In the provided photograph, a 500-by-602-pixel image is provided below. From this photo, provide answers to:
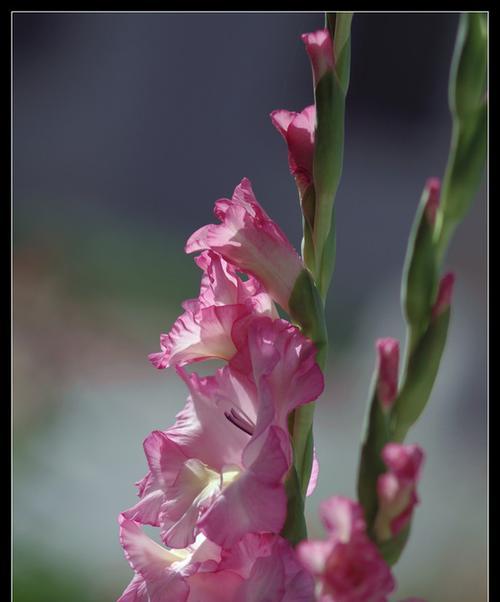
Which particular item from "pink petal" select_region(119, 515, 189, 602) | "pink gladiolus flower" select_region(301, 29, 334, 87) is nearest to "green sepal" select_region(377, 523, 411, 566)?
"pink petal" select_region(119, 515, 189, 602)

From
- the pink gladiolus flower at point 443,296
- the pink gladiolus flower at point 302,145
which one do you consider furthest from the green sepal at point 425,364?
the pink gladiolus flower at point 302,145

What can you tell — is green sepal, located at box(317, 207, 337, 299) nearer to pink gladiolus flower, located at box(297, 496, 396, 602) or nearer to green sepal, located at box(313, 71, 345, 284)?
green sepal, located at box(313, 71, 345, 284)

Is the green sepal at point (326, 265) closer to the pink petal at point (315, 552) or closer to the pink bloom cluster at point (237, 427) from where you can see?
the pink bloom cluster at point (237, 427)

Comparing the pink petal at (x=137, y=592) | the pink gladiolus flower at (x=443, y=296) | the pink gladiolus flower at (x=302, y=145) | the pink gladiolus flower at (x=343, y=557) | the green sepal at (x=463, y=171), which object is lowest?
the pink petal at (x=137, y=592)

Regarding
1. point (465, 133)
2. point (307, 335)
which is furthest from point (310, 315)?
point (465, 133)

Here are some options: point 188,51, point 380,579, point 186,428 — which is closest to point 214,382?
point 186,428

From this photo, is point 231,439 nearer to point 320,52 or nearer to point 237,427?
point 237,427
